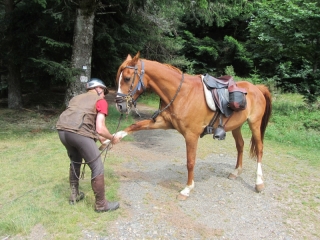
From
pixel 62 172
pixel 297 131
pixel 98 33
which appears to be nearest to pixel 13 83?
pixel 98 33

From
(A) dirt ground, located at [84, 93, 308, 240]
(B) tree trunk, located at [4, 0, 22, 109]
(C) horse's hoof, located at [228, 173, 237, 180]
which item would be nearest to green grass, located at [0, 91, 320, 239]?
(A) dirt ground, located at [84, 93, 308, 240]

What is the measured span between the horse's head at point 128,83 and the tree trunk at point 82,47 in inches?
194

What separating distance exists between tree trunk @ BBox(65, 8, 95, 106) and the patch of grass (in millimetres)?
1815

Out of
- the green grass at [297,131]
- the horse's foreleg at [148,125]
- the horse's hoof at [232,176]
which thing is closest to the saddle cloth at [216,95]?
the horse's foreleg at [148,125]

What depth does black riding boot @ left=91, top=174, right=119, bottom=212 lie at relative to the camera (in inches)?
139

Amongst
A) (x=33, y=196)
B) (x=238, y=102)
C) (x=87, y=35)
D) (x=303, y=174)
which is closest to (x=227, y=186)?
(x=238, y=102)

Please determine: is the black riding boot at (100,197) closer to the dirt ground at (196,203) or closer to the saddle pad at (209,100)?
the dirt ground at (196,203)

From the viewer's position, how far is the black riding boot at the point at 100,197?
3.53 metres

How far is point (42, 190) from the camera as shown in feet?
14.1

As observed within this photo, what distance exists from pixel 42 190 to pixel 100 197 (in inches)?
48.5

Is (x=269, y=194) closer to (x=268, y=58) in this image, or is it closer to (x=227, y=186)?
(x=227, y=186)

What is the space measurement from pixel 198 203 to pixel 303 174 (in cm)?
292

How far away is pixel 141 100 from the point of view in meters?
16.3

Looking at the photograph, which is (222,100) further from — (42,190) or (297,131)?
(297,131)
